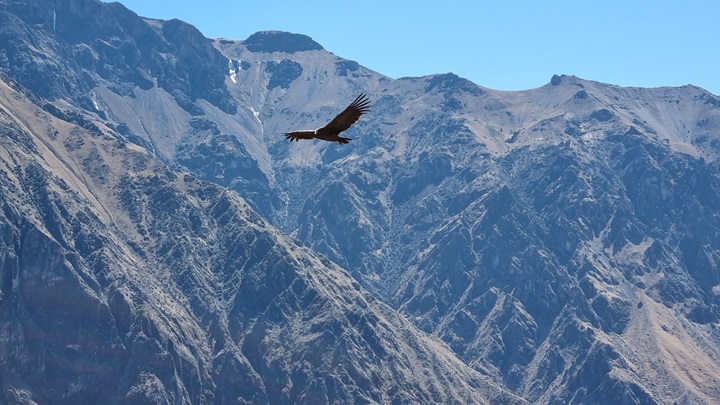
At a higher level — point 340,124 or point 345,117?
point 345,117

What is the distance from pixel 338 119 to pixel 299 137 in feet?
11.0

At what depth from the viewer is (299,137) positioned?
82062 mm

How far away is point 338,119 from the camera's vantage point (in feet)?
264
